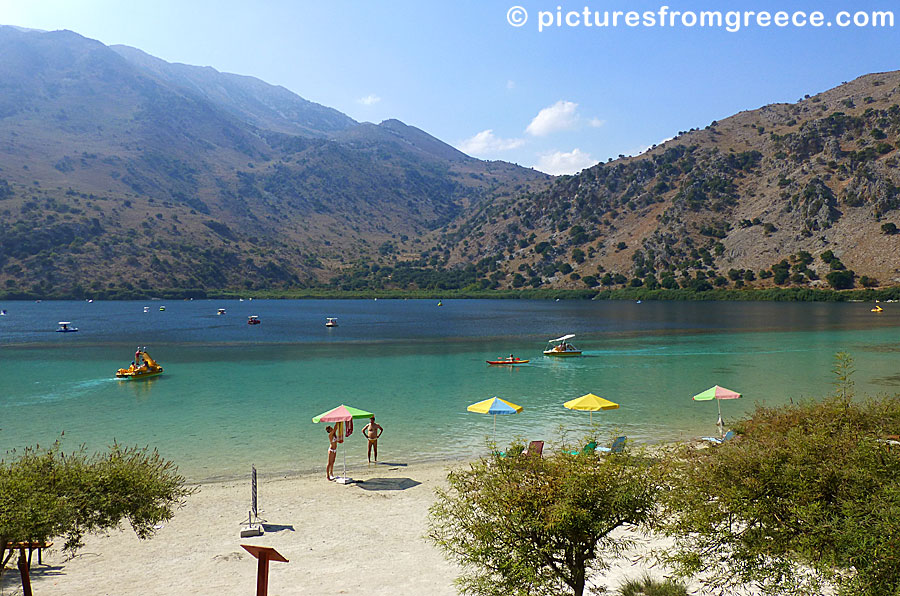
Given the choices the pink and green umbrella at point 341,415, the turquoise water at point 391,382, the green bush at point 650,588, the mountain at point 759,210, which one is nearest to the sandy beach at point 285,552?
Answer: the green bush at point 650,588

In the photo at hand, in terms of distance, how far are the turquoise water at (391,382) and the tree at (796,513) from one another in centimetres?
179

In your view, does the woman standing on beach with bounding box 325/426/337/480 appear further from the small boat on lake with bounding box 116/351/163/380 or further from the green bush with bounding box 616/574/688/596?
the small boat on lake with bounding box 116/351/163/380

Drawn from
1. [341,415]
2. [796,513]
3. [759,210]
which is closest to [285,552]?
[341,415]

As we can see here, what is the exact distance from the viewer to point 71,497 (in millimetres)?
8805

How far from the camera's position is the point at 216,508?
16.2 meters

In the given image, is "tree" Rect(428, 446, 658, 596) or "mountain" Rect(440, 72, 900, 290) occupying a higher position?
"mountain" Rect(440, 72, 900, 290)

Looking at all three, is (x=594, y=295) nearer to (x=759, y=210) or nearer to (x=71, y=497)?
(x=759, y=210)

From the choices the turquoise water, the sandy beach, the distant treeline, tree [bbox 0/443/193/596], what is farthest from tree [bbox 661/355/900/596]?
the distant treeline

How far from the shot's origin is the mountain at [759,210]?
142 m

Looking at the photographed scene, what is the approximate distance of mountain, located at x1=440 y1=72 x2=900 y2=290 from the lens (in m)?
142

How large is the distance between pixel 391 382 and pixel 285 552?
93.7 ft

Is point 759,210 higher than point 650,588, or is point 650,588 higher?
point 759,210

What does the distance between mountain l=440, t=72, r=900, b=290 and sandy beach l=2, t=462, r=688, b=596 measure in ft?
480

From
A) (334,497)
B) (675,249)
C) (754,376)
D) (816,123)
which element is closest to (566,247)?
(675,249)
